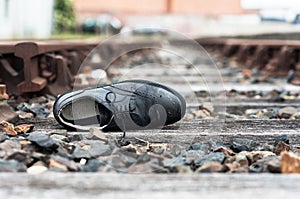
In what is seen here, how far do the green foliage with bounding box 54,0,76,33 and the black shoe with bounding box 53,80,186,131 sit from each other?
15.0 m

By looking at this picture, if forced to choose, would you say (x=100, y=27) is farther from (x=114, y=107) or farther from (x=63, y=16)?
(x=114, y=107)

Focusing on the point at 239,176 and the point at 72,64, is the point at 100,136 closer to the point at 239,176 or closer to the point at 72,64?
the point at 239,176

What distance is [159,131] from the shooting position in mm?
2504

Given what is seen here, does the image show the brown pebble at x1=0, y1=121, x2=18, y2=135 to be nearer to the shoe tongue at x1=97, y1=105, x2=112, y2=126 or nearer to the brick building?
the shoe tongue at x1=97, y1=105, x2=112, y2=126

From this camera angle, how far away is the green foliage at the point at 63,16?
1777 cm

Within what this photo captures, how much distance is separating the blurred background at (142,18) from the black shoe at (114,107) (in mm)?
8205

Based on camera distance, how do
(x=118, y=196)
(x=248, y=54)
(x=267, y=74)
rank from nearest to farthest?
(x=118, y=196)
(x=267, y=74)
(x=248, y=54)

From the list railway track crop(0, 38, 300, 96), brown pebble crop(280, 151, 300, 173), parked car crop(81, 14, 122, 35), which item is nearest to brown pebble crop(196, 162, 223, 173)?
brown pebble crop(280, 151, 300, 173)

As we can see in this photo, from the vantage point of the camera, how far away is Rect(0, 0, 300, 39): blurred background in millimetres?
12797

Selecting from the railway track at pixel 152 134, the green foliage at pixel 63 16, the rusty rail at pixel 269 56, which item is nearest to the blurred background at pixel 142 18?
the green foliage at pixel 63 16

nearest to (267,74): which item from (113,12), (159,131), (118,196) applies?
(159,131)

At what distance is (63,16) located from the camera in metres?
18.4

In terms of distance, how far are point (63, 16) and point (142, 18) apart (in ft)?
32.6

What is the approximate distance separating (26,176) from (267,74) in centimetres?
545
